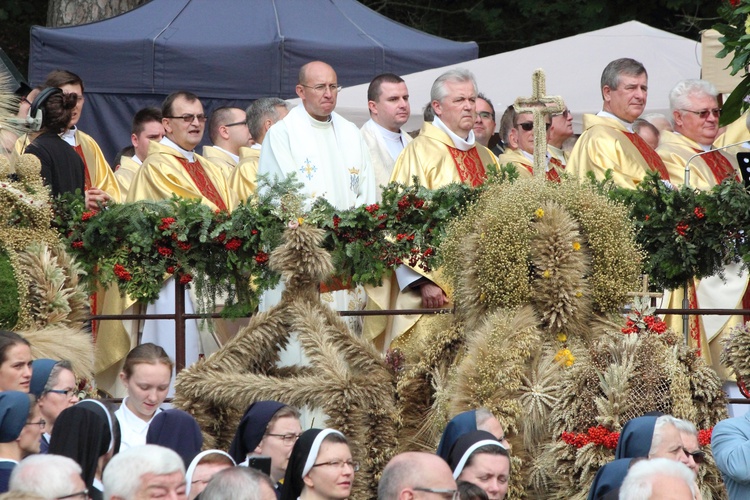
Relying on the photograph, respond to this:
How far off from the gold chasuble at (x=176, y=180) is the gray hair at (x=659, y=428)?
5207 millimetres

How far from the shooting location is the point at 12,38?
67.8 feet

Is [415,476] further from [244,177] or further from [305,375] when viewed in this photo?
[244,177]

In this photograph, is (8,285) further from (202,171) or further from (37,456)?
(202,171)

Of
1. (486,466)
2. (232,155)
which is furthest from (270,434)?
(232,155)

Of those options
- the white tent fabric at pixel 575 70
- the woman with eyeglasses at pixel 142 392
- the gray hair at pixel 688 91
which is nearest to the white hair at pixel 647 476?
the woman with eyeglasses at pixel 142 392

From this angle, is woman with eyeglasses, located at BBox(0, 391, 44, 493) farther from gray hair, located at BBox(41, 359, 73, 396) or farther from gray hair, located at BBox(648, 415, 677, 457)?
gray hair, located at BBox(648, 415, 677, 457)

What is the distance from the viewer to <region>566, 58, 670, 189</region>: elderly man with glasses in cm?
1084

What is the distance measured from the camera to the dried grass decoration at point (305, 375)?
24.1ft

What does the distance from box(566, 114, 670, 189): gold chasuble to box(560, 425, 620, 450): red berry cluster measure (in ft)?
14.0

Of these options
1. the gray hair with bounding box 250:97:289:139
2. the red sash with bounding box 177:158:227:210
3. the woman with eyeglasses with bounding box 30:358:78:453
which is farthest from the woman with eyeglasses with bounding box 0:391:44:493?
the gray hair with bounding box 250:97:289:139

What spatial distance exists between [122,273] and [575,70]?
785 cm

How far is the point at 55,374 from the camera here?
6.88m

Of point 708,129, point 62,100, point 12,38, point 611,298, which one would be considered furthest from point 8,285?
point 12,38

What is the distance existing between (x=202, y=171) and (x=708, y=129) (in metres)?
3.96
